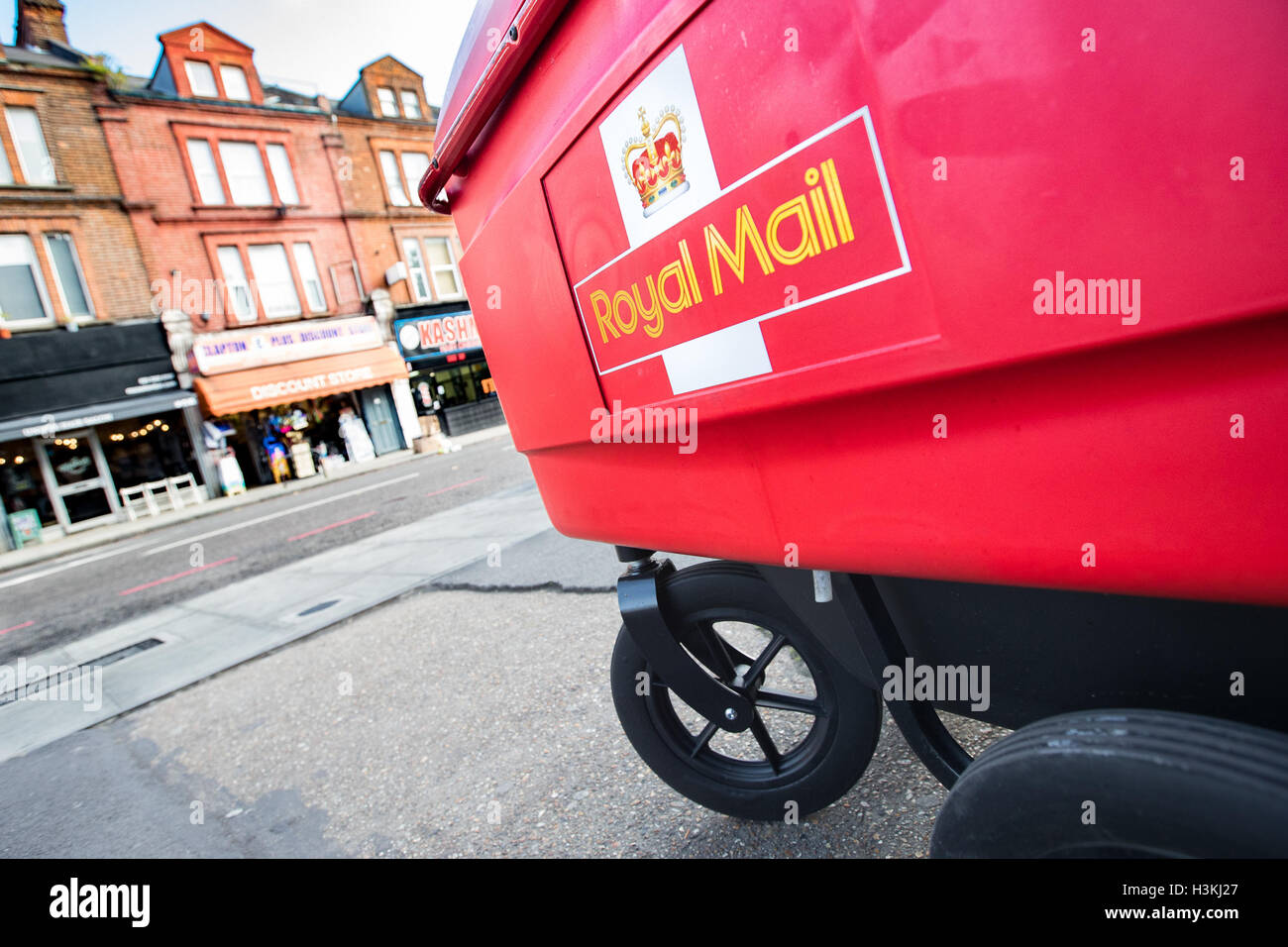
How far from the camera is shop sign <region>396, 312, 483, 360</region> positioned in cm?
2003

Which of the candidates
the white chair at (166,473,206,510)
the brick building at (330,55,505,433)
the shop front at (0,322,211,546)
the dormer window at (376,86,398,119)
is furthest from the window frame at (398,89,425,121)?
the white chair at (166,473,206,510)

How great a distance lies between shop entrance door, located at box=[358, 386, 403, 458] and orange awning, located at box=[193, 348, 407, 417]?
1.95 ft

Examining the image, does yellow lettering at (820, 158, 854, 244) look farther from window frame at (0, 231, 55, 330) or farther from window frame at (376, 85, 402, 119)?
window frame at (376, 85, 402, 119)

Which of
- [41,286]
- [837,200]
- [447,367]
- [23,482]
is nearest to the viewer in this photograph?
[837,200]

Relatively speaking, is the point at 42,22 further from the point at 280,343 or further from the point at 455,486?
the point at 455,486

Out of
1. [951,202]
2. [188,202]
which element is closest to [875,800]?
[951,202]

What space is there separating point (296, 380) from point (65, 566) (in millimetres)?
7359

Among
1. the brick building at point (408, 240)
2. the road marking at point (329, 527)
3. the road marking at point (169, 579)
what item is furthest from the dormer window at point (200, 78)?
the road marking at point (169, 579)

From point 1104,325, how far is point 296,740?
3.46 m

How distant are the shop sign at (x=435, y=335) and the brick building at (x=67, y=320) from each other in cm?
598

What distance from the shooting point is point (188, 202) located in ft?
54.3

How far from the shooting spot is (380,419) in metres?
19.6

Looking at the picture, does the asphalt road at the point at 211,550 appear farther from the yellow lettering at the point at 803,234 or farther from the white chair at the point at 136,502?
the yellow lettering at the point at 803,234

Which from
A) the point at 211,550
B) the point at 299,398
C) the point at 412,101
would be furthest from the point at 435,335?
the point at 211,550
